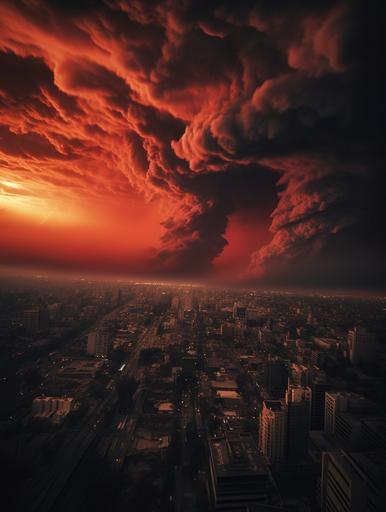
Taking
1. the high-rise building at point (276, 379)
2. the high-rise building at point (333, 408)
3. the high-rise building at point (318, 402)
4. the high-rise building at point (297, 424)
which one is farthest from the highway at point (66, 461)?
the high-rise building at point (333, 408)

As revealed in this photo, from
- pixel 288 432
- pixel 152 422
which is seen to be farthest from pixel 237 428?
pixel 152 422

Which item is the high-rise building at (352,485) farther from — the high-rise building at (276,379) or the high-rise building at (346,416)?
the high-rise building at (276,379)

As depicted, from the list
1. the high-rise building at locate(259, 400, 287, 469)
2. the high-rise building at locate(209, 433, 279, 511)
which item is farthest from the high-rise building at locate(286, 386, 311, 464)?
the high-rise building at locate(209, 433, 279, 511)

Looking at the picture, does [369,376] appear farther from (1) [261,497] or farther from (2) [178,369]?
(1) [261,497]

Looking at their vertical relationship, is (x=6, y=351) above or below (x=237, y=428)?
above

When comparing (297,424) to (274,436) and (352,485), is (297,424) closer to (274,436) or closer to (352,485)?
(274,436)

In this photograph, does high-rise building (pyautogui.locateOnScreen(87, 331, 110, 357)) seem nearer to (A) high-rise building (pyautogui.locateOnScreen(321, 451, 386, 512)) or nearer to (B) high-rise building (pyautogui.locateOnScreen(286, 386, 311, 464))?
(B) high-rise building (pyautogui.locateOnScreen(286, 386, 311, 464))

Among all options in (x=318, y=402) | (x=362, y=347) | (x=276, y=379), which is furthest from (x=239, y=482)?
(x=362, y=347)
